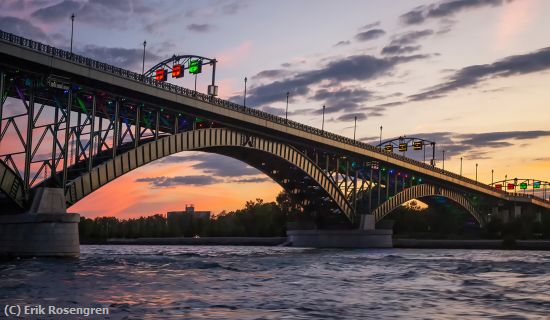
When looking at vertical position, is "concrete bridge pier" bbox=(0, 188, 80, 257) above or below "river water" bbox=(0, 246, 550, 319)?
above

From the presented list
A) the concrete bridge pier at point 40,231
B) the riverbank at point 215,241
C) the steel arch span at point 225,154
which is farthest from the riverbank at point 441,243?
the concrete bridge pier at point 40,231

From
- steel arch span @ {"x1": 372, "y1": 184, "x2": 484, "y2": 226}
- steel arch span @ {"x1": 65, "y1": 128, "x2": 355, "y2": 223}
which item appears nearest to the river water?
steel arch span @ {"x1": 65, "y1": 128, "x2": 355, "y2": 223}

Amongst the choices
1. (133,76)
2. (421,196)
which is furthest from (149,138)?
(421,196)

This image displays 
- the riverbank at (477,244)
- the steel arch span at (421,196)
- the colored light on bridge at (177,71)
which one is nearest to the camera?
the colored light on bridge at (177,71)

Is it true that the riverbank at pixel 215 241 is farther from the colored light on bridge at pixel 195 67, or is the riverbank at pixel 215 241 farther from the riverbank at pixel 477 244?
the colored light on bridge at pixel 195 67

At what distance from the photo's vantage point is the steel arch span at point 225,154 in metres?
57.9

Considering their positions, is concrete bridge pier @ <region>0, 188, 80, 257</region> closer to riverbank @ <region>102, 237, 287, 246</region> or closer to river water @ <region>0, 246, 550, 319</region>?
river water @ <region>0, 246, 550, 319</region>

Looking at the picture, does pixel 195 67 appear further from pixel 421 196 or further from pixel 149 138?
pixel 421 196

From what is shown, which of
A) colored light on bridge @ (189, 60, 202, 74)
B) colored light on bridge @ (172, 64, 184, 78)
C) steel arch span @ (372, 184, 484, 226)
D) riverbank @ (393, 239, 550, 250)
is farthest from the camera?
riverbank @ (393, 239, 550, 250)

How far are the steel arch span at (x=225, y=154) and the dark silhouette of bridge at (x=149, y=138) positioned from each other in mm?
119

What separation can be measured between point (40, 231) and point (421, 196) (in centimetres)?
9907

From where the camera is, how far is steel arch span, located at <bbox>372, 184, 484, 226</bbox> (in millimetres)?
117562

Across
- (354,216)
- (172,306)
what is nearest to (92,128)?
(172,306)

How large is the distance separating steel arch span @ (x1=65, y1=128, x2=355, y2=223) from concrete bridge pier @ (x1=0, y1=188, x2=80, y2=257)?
3.86 meters
